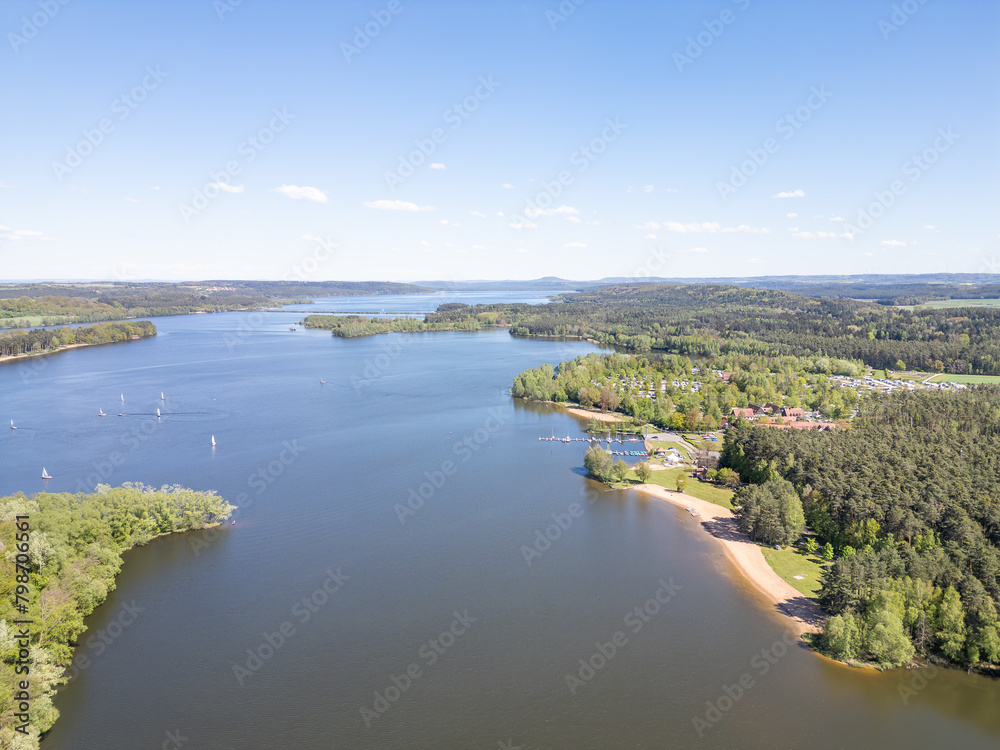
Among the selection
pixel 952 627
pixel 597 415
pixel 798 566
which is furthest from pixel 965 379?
pixel 952 627

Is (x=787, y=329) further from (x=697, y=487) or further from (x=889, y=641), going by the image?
(x=889, y=641)

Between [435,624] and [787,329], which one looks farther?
[787,329]

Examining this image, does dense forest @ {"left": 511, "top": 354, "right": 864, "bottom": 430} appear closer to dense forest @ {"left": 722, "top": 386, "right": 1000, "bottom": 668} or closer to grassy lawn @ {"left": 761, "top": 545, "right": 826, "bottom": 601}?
dense forest @ {"left": 722, "top": 386, "right": 1000, "bottom": 668}

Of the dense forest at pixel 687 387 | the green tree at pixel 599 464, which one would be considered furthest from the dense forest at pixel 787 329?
the green tree at pixel 599 464

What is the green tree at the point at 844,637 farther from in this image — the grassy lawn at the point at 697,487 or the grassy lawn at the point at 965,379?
the grassy lawn at the point at 965,379

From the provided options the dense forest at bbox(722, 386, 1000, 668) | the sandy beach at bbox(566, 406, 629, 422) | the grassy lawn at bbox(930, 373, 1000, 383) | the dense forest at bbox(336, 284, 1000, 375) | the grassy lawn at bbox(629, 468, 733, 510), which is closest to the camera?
the dense forest at bbox(722, 386, 1000, 668)

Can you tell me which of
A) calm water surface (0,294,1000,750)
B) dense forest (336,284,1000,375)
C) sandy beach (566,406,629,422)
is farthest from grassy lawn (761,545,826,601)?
dense forest (336,284,1000,375)

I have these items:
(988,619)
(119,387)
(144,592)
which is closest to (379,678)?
(144,592)
